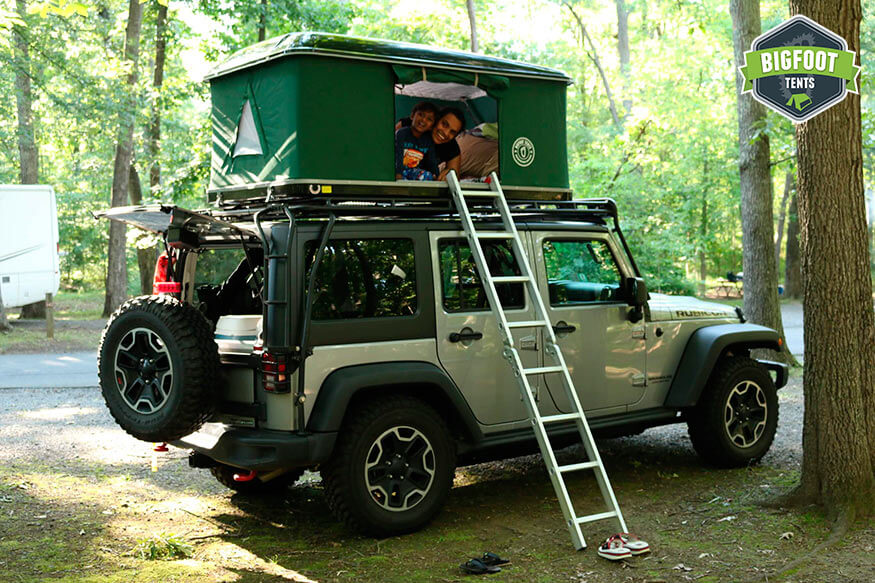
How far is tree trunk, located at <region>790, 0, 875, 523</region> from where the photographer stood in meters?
5.63

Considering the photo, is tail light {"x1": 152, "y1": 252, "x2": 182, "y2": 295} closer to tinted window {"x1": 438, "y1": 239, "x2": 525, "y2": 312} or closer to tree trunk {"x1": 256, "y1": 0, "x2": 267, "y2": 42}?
tinted window {"x1": 438, "y1": 239, "x2": 525, "y2": 312}

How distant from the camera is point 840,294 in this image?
562 cm

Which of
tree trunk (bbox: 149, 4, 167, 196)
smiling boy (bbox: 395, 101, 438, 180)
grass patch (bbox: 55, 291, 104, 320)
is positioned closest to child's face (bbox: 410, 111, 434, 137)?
smiling boy (bbox: 395, 101, 438, 180)

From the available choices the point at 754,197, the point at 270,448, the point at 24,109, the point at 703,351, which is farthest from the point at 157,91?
the point at 270,448

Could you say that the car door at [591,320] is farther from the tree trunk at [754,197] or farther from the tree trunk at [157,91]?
the tree trunk at [157,91]

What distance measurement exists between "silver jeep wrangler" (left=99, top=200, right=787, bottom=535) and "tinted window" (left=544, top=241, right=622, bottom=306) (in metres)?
0.01

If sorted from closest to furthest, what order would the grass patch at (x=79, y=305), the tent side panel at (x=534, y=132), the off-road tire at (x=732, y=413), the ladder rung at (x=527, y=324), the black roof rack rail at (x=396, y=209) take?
1. the black roof rack rail at (x=396, y=209)
2. the ladder rung at (x=527, y=324)
3. the tent side panel at (x=534, y=132)
4. the off-road tire at (x=732, y=413)
5. the grass patch at (x=79, y=305)

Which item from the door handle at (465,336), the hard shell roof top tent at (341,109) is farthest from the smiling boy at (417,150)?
the door handle at (465,336)

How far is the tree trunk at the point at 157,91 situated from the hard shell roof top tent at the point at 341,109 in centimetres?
1137

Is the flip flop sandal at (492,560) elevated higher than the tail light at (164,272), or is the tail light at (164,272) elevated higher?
the tail light at (164,272)

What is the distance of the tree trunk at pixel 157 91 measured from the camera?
1756 cm

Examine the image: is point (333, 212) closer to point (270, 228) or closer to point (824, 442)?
point (270, 228)

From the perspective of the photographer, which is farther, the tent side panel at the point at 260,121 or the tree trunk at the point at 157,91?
the tree trunk at the point at 157,91

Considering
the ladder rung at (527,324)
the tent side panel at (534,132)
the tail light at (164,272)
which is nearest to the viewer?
the ladder rung at (527,324)
